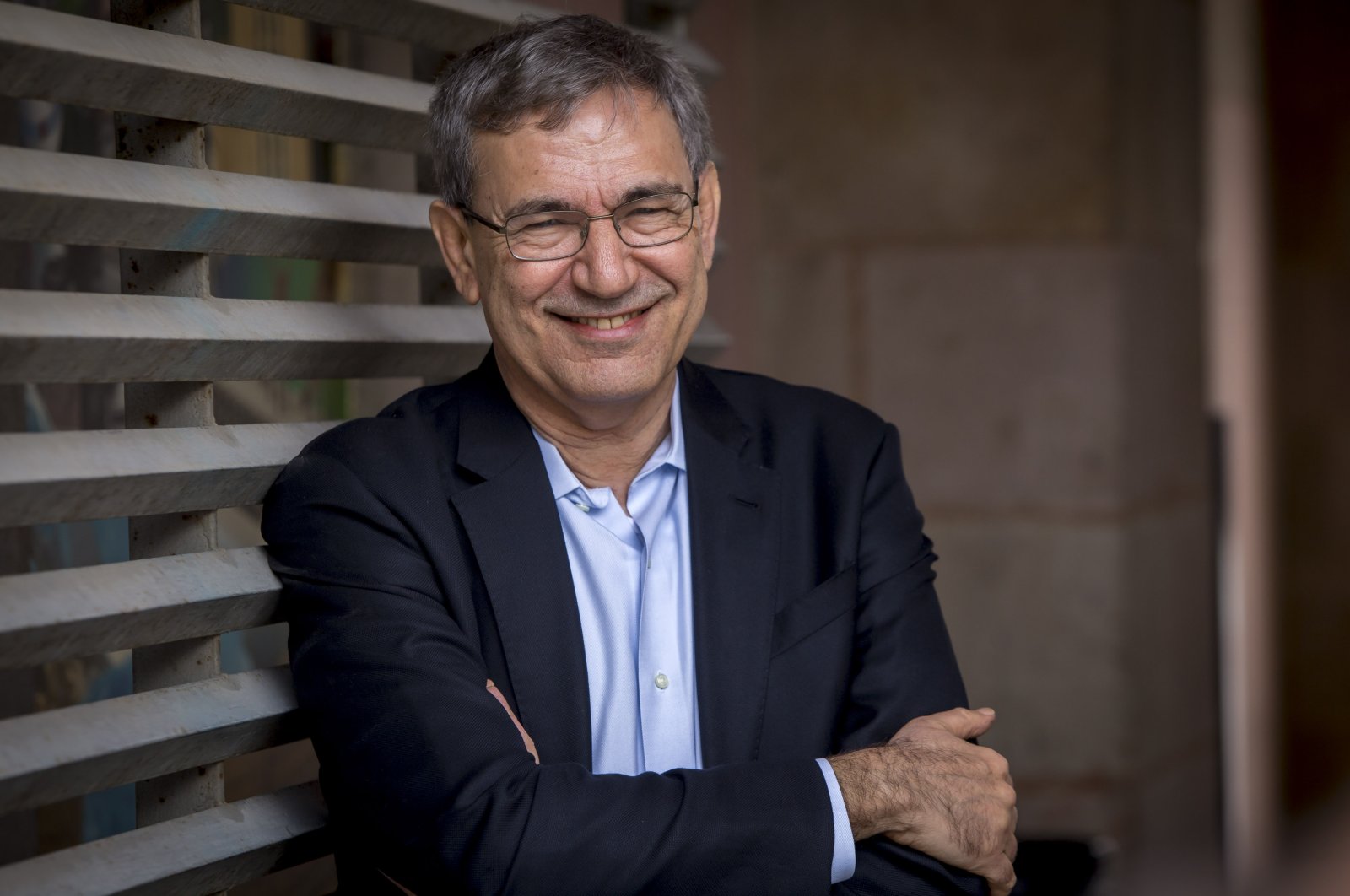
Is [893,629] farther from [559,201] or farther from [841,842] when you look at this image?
[559,201]

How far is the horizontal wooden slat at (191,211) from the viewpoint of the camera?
1655mm

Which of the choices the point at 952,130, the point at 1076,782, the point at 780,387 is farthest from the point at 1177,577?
the point at 780,387

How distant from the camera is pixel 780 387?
2438 mm

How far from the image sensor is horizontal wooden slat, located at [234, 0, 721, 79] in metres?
2.12

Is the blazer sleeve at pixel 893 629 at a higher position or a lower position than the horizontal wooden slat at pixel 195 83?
lower

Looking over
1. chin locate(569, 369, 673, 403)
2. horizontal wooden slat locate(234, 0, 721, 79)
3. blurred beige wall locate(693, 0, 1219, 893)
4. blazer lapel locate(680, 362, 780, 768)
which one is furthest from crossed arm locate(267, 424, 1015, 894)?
blurred beige wall locate(693, 0, 1219, 893)

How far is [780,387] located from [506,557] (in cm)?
66

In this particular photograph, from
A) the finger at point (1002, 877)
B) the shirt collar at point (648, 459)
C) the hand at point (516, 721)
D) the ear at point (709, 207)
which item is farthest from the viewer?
the ear at point (709, 207)

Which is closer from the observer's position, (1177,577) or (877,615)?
(877,615)

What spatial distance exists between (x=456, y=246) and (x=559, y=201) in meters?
0.25

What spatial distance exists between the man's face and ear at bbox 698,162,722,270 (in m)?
0.13

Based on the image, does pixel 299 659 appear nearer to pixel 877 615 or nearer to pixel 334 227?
pixel 334 227

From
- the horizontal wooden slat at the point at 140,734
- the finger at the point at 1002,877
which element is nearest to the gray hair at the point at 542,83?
the horizontal wooden slat at the point at 140,734

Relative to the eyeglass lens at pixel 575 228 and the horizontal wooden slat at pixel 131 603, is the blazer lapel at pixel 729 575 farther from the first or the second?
the horizontal wooden slat at pixel 131 603
